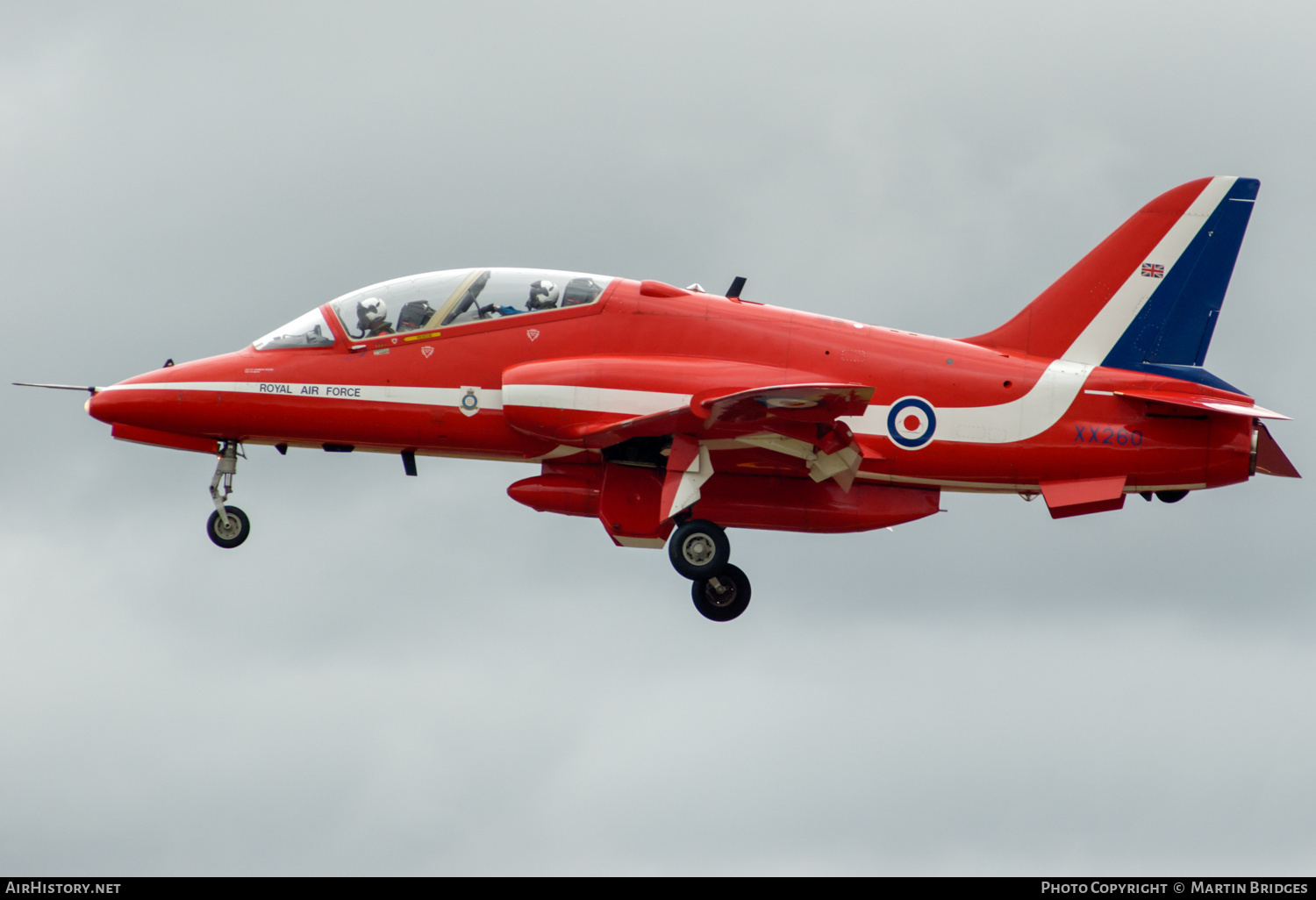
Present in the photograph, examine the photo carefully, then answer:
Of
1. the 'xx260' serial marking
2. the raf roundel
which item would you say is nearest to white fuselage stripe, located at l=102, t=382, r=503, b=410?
the raf roundel

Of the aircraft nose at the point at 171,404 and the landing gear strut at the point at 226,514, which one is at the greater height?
the aircraft nose at the point at 171,404

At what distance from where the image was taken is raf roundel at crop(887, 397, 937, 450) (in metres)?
20.5

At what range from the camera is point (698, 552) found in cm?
2023

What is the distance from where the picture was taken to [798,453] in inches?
794

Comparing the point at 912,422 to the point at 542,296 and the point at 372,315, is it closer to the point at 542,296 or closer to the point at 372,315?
the point at 542,296

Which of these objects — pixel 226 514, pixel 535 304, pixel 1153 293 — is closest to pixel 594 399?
pixel 535 304

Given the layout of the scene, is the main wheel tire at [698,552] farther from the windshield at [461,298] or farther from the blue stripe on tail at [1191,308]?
the blue stripe on tail at [1191,308]

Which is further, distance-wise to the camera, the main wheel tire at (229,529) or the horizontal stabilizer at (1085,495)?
the main wheel tire at (229,529)

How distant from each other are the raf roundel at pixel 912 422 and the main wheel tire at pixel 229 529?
379 inches

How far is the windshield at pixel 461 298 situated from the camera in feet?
68.2

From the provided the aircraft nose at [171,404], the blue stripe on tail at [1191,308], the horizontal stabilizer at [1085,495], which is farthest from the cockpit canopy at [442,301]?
the blue stripe on tail at [1191,308]

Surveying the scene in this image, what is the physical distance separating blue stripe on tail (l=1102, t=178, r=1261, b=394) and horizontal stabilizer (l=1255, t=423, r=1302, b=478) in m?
1.01

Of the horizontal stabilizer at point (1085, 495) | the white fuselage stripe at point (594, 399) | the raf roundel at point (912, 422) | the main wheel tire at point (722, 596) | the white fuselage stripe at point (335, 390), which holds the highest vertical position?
the white fuselage stripe at point (335, 390)

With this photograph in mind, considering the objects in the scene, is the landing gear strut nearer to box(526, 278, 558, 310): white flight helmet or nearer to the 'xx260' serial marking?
box(526, 278, 558, 310): white flight helmet
